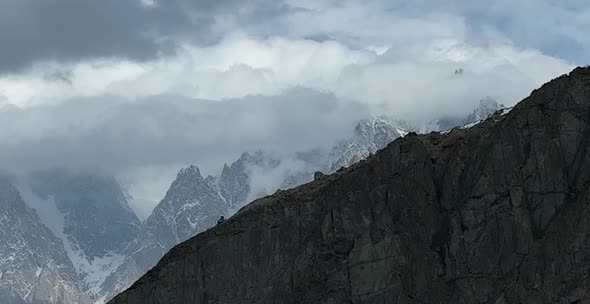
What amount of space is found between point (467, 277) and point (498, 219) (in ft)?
18.0

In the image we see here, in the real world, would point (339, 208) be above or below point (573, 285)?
above

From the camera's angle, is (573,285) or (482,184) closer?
(573,285)

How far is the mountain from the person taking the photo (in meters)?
117

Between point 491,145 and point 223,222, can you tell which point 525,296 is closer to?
point 491,145

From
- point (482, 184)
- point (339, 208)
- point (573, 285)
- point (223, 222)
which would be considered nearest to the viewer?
point (573, 285)

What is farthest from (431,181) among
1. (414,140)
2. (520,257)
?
(520,257)

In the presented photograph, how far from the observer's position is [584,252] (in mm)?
113938

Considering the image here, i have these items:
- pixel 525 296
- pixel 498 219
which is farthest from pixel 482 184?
pixel 525 296

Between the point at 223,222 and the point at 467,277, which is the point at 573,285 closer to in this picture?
the point at 467,277

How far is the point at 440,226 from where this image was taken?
410 feet

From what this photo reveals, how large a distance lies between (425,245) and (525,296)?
12.1 m

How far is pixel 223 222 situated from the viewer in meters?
145

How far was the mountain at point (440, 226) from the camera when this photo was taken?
117 m

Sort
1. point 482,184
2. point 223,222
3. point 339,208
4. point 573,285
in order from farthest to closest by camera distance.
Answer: point 223,222, point 339,208, point 482,184, point 573,285
